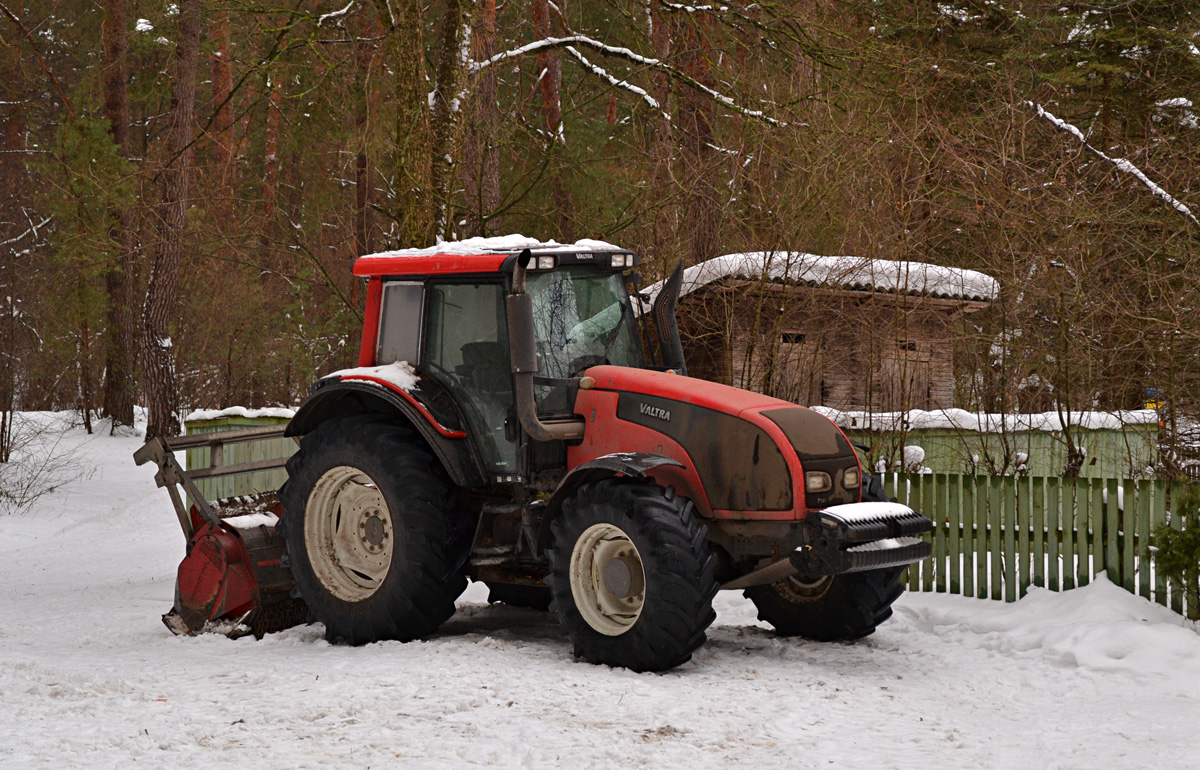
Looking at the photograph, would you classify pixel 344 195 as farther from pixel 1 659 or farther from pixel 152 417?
pixel 1 659

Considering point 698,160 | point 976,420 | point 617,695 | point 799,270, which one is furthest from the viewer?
point 698,160

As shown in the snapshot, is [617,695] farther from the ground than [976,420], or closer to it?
closer to it

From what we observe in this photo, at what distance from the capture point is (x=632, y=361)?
777 cm

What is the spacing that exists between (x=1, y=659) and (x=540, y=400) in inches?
136

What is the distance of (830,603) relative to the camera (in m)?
7.50

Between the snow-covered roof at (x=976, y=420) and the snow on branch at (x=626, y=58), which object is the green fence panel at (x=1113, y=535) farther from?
the snow on branch at (x=626, y=58)

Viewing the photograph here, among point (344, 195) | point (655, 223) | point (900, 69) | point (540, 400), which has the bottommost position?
point (540, 400)

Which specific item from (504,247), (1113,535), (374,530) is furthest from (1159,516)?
(374,530)

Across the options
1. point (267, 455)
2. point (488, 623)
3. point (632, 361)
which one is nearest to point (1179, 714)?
point (632, 361)

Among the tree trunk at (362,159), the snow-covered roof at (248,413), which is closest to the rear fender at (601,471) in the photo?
the tree trunk at (362,159)

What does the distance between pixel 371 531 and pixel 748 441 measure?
8.67 feet

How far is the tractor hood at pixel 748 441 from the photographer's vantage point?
261 inches

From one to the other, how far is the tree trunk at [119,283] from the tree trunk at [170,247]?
4477 mm

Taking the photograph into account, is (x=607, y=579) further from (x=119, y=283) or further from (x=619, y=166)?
(x=119, y=283)
